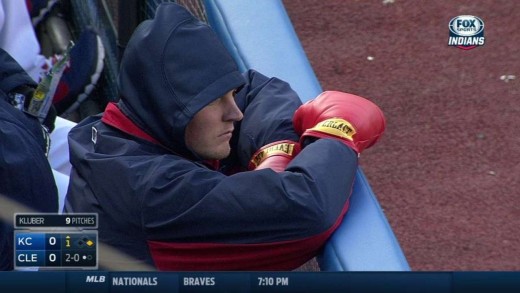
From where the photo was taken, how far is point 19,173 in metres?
2.05

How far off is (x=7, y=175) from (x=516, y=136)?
2416mm

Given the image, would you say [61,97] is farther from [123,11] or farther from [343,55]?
[343,55]

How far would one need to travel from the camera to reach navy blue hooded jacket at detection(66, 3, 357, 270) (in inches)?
66.8

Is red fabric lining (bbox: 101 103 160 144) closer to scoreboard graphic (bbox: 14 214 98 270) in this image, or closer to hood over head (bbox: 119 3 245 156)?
hood over head (bbox: 119 3 245 156)

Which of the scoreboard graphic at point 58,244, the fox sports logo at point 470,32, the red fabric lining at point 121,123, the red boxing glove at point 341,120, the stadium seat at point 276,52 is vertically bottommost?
the fox sports logo at point 470,32

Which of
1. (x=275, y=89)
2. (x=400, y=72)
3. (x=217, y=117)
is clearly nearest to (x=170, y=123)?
(x=217, y=117)

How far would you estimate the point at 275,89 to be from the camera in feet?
7.11

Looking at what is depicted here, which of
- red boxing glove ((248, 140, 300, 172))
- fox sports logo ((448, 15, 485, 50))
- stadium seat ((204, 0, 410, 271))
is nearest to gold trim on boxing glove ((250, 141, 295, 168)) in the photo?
red boxing glove ((248, 140, 300, 172))

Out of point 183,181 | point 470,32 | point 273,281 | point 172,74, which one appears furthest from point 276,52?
point 470,32

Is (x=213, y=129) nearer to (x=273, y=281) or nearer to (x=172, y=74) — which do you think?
(x=172, y=74)

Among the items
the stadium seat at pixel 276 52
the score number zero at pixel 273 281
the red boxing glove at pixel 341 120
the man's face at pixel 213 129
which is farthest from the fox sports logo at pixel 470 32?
the score number zero at pixel 273 281

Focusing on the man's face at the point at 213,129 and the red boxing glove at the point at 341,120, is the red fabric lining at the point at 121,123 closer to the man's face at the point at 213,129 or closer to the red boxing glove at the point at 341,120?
the man's face at the point at 213,129

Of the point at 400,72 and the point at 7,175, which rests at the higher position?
the point at 7,175

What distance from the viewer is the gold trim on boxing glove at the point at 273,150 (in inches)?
77.6
